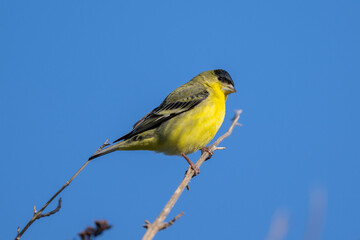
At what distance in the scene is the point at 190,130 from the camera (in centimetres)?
683

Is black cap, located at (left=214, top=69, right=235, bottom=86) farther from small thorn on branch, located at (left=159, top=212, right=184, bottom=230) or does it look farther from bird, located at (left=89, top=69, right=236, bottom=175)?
small thorn on branch, located at (left=159, top=212, right=184, bottom=230)

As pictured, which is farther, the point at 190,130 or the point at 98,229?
the point at 190,130

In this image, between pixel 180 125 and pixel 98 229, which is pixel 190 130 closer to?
pixel 180 125

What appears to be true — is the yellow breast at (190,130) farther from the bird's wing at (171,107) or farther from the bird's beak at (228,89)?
the bird's beak at (228,89)

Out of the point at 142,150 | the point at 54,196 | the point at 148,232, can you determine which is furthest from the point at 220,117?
the point at 148,232

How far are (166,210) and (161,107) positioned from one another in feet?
14.9

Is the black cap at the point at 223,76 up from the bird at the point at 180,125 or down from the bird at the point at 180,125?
up

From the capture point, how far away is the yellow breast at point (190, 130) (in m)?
6.82

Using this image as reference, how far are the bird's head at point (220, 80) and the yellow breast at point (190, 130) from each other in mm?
904

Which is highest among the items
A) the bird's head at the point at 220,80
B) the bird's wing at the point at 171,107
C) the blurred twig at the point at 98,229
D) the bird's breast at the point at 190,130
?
the bird's head at the point at 220,80

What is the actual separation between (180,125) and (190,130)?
0.19 m

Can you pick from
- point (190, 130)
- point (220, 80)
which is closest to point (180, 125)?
point (190, 130)

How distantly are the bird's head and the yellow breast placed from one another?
2.97 feet

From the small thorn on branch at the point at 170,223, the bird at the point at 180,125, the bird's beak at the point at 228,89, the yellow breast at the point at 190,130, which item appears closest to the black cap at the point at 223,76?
the bird's beak at the point at 228,89
